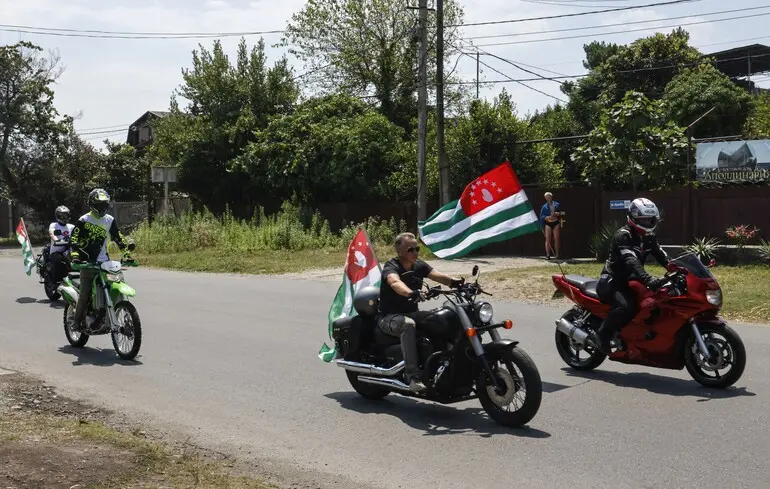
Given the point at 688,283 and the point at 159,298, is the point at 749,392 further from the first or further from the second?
the point at 159,298

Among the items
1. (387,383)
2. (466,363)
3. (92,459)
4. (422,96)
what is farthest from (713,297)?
(422,96)

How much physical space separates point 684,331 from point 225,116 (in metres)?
31.2

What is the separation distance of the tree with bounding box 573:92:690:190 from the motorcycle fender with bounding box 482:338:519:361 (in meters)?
15.6

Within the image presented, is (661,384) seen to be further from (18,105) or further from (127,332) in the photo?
(18,105)

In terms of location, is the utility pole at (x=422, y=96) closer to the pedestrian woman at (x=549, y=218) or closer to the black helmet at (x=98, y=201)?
the pedestrian woman at (x=549, y=218)

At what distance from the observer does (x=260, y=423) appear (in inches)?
282

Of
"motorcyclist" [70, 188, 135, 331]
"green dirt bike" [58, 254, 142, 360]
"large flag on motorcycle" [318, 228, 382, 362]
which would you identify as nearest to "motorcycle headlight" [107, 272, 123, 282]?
"green dirt bike" [58, 254, 142, 360]

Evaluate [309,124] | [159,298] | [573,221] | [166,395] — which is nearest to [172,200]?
[309,124]

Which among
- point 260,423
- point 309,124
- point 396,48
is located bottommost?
point 260,423

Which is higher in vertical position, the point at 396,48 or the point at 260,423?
the point at 396,48

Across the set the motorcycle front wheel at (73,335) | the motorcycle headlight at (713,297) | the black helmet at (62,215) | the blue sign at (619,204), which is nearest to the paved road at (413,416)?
the motorcycle front wheel at (73,335)

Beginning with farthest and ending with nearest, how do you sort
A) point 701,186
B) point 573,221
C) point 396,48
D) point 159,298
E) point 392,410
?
point 396,48, point 573,221, point 701,186, point 159,298, point 392,410

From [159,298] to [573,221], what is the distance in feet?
36.7

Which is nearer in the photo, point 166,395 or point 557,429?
point 557,429
